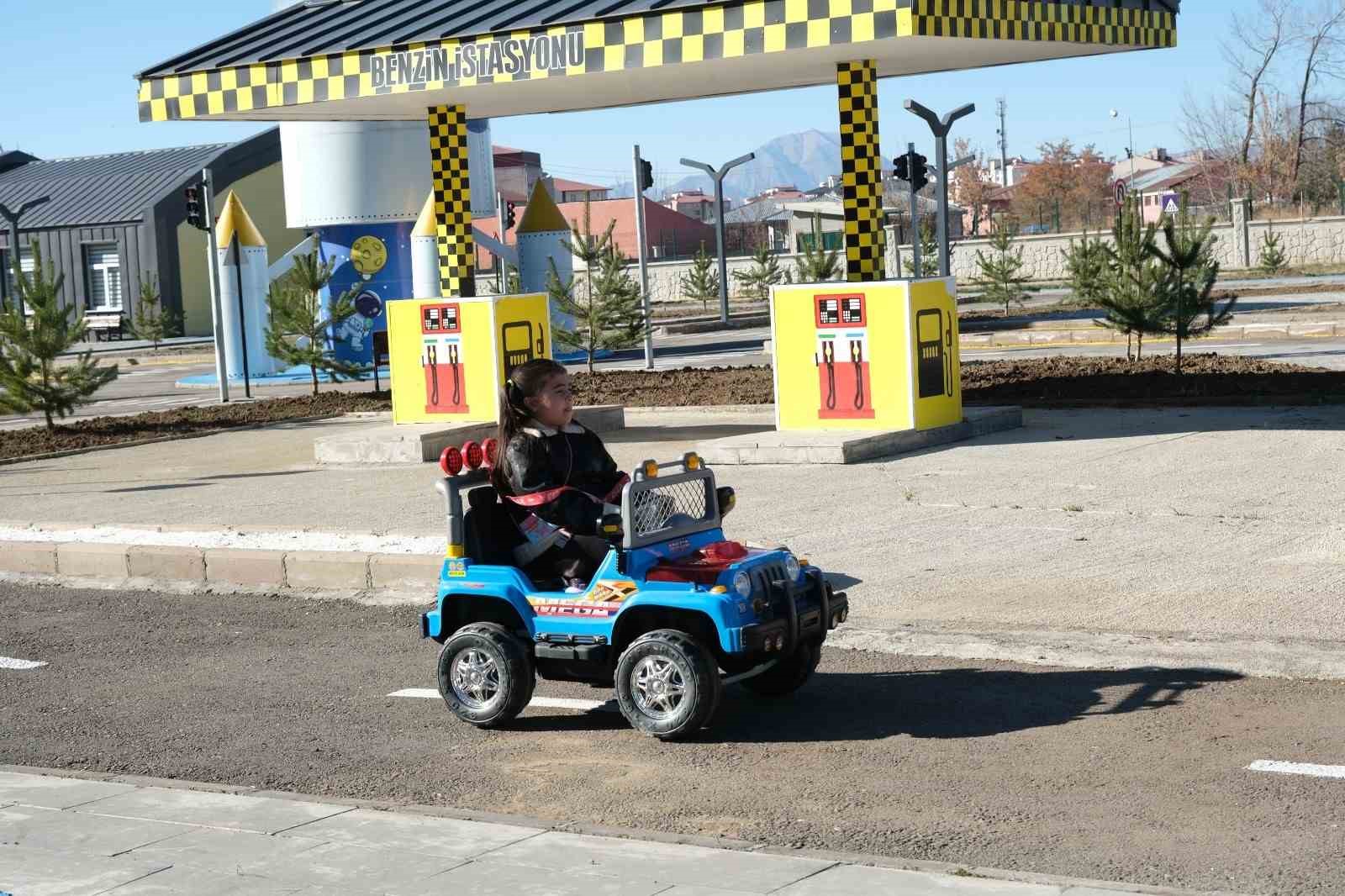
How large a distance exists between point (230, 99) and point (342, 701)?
1171cm

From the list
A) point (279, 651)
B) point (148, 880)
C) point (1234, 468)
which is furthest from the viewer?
point (1234, 468)

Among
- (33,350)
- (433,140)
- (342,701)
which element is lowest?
(342,701)

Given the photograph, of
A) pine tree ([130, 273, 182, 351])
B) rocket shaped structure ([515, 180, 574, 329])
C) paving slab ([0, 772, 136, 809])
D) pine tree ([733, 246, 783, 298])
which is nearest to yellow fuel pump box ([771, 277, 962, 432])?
paving slab ([0, 772, 136, 809])

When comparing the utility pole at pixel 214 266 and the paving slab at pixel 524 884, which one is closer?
the paving slab at pixel 524 884

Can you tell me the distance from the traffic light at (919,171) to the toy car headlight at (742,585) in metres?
23.8

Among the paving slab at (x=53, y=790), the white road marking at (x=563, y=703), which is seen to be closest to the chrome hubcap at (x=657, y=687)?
the white road marking at (x=563, y=703)

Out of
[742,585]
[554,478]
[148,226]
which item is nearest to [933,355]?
[554,478]

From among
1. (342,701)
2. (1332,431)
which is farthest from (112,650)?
(1332,431)

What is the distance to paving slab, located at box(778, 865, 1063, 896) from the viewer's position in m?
4.73

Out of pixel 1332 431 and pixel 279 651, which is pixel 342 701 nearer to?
pixel 279 651

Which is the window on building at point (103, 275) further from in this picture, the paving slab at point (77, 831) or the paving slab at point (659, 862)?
the paving slab at point (659, 862)

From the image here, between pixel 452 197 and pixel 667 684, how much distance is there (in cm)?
1285

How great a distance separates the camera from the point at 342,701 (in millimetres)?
7777

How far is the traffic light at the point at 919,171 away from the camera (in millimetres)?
29797
